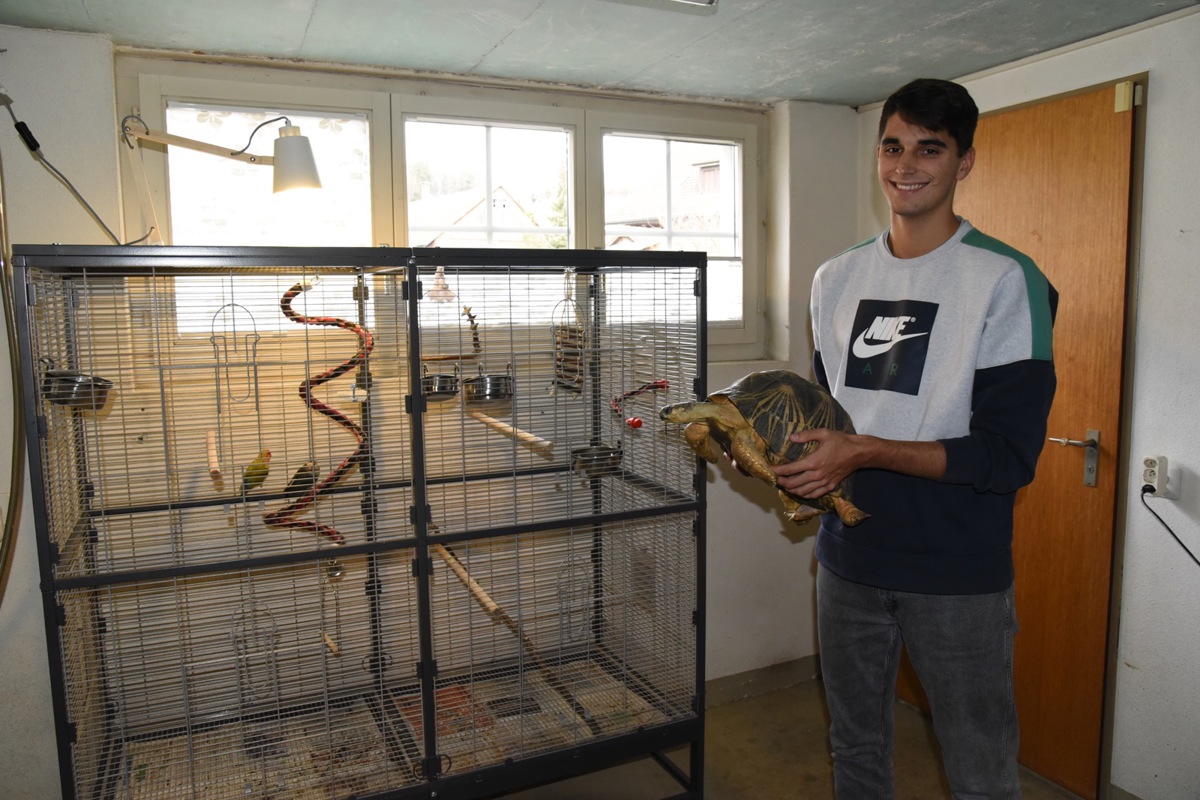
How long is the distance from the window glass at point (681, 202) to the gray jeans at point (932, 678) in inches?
65.1

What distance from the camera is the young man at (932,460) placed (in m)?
1.37

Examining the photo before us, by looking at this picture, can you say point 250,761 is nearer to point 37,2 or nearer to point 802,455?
point 802,455

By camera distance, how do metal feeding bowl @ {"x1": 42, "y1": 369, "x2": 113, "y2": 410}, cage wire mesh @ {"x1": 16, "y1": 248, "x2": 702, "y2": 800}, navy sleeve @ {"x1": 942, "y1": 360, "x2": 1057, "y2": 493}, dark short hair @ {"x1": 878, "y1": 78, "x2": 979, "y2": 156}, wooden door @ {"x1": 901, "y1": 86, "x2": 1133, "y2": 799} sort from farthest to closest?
wooden door @ {"x1": 901, "y1": 86, "x2": 1133, "y2": 799} < cage wire mesh @ {"x1": 16, "y1": 248, "x2": 702, "y2": 800} < metal feeding bowl @ {"x1": 42, "y1": 369, "x2": 113, "y2": 410} < dark short hair @ {"x1": 878, "y1": 78, "x2": 979, "y2": 156} < navy sleeve @ {"x1": 942, "y1": 360, "x2": 1057, "y2": 493}

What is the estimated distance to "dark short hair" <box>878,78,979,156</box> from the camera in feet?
4.80

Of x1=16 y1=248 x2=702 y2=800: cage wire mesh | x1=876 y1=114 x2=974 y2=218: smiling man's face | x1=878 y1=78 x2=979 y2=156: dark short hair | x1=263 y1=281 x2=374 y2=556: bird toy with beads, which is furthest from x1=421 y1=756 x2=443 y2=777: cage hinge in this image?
x1=878 y1=78 x2=979 y2=156: dark short hair

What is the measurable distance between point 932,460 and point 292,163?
5.39 feet

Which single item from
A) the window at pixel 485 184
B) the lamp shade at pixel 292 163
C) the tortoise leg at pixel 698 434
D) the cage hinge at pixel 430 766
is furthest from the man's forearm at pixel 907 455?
the window at pixel 485 184

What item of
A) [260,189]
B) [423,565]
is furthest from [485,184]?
Result: [423,565]

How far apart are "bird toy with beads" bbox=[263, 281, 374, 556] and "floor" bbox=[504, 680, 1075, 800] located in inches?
44.0

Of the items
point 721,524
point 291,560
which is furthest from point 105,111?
point 721,524

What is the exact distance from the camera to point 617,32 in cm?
218

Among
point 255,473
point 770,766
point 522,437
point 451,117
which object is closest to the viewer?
point 255,473

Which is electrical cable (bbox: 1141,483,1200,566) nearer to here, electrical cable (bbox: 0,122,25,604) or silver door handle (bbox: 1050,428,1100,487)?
silver door handle (bbox: 1050,428,1100,487)

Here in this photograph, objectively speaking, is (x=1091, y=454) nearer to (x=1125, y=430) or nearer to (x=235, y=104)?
(x=1125, y=430)
